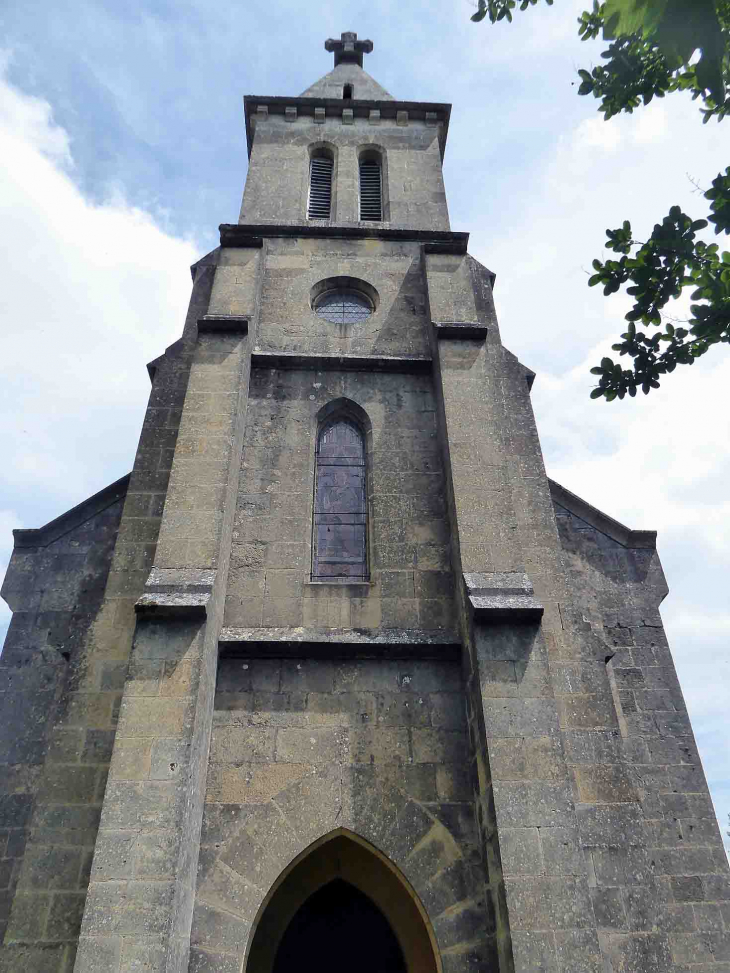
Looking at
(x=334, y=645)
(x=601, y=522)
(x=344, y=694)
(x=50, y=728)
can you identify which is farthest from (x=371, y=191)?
(x=50, y=728)

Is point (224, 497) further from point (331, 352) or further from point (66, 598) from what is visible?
point (331, 352)

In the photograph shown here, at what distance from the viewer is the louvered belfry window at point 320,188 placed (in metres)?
13.9

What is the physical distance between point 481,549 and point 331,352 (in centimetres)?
428

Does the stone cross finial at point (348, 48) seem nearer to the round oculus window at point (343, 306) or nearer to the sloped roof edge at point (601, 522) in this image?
the round oculus window at point (343, 306)

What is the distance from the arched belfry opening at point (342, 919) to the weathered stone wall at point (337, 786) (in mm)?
206

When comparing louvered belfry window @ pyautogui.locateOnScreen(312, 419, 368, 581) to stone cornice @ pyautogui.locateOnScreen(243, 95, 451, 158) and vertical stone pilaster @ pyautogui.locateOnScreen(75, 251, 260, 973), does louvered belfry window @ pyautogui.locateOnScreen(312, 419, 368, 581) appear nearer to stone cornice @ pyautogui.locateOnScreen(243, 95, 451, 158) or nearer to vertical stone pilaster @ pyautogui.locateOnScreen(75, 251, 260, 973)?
vertical stone pilaster @ pyautogui.locateOnScreen(75, 251, 260, 973)

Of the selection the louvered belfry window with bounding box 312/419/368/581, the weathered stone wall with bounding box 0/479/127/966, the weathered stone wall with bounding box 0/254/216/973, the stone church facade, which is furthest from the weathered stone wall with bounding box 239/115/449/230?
the weathered stone wall with bounding box 0/479/127/966

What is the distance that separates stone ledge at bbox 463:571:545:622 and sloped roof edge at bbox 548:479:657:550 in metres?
2.69

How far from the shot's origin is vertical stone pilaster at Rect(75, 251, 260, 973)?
546 centimetres

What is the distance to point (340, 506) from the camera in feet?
30.1

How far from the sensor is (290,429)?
963cm

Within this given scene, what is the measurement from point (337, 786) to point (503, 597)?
2465 millimetres

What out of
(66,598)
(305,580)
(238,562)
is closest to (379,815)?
(305,580)

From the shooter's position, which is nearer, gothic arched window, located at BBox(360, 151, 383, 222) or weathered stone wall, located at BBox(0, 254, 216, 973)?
weathered stone wall, located at BBox(0, 254, 216, 973)
